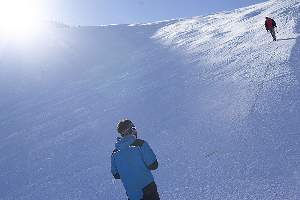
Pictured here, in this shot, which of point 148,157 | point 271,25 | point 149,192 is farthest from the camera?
point 271,25

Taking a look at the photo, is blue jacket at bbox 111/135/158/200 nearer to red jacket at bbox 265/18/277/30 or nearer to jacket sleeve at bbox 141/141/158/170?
jacket sleeve at bbox 141/141/158/170

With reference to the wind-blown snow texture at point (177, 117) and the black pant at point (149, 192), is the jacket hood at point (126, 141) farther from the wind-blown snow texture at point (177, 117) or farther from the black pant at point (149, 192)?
the wind-blown snow texture at point (177, 117)

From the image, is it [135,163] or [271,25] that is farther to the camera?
[271,25]

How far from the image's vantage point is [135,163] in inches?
244

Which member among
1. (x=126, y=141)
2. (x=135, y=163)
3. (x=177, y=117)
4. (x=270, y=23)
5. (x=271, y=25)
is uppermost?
(x=270, y=23)

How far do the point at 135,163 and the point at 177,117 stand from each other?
8.66 m

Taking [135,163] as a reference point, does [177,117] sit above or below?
above

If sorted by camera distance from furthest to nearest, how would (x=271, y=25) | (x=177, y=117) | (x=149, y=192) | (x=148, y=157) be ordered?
(x=271, y=25) < (x=177, y=117) < (x=149, y=192) < (x=148, y=157)

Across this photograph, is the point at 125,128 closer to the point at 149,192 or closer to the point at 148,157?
the point at 148,157

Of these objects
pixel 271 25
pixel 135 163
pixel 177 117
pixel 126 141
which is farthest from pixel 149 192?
pixel 271 25

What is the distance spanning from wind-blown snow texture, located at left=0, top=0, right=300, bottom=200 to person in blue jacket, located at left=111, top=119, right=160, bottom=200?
2.68m

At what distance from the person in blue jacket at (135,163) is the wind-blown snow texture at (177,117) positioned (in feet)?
8.78

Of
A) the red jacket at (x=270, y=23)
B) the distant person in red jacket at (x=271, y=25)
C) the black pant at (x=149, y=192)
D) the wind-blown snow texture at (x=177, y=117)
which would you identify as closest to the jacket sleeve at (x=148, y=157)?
the black pant at (x=149, y=192)

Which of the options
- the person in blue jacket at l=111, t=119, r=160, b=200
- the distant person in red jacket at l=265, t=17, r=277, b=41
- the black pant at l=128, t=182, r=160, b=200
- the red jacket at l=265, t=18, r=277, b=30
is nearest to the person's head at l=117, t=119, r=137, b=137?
the person in blue jacket at l=111, t=119, r=160, b=200
